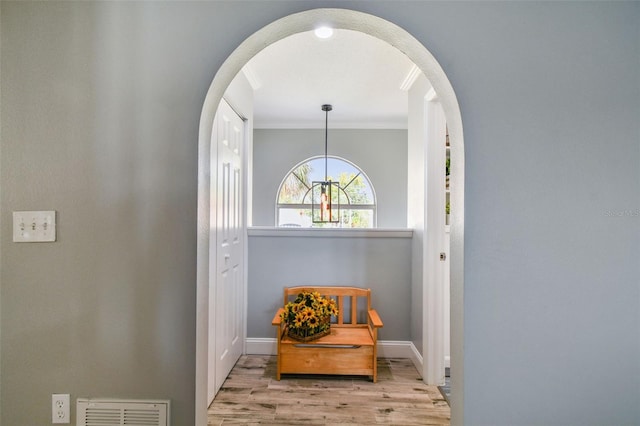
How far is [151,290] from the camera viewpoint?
1251mm

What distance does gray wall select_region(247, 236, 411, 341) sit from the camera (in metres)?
2.93

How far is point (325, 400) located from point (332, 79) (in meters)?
2.74

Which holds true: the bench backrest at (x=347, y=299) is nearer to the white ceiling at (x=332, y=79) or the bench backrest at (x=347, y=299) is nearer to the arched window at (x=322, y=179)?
the white ceiling at (x=332, y=79)

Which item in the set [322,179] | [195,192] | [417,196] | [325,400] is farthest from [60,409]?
[322,179]

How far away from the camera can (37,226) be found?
4.15 feet

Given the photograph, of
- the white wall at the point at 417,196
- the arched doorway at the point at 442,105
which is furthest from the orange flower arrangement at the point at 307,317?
the arched doorway at the point at 442,105

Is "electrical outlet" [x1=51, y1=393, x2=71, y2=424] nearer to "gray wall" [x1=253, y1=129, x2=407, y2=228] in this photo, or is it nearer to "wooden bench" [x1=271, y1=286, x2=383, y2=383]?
"wooden bench" [x1=271, y1=286, x2=383, y2=383]

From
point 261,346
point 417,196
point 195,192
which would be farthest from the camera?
point 261,346

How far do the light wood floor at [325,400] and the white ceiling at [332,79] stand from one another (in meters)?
2.42

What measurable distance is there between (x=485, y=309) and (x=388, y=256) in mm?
1741

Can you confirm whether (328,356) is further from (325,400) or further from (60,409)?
(60,409)

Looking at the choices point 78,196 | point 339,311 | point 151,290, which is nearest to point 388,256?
point 339,311

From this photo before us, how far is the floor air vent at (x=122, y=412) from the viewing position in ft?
4.05

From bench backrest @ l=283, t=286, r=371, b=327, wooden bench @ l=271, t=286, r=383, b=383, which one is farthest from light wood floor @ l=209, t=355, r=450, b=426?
bench backrest @ l=283, t=286, r=371, b=327
